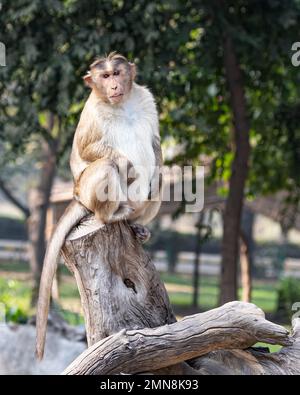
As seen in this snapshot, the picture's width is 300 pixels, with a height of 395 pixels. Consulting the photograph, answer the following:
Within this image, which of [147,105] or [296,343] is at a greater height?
[147,105]

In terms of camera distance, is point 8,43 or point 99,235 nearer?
point 99,235

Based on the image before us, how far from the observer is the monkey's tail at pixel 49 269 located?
5.43 metres

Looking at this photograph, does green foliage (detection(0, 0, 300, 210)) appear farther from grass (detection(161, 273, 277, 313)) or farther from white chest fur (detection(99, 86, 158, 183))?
grass (detection(161, 273, 277, 313))

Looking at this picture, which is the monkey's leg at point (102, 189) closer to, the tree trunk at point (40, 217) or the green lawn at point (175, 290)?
the green lawn at point (175, 290)

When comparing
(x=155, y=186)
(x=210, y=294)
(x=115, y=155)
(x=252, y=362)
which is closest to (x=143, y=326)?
(x=252, y=362)

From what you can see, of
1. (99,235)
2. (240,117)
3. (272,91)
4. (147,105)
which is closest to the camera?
(99,235)

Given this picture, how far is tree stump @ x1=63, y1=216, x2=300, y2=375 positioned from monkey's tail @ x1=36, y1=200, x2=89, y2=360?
2.7 inches

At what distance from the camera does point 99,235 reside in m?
5.63

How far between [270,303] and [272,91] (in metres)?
7.18

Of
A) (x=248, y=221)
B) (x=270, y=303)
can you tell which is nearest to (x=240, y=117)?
(x=270, y=303)

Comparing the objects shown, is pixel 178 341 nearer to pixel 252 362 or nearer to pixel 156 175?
pixel 252 362

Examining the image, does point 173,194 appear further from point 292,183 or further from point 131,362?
point 131,362

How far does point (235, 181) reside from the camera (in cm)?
1030

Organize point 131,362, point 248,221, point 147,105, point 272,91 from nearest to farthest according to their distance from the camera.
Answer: point 131,362
point 147,105
point 272,91
point 248,221
